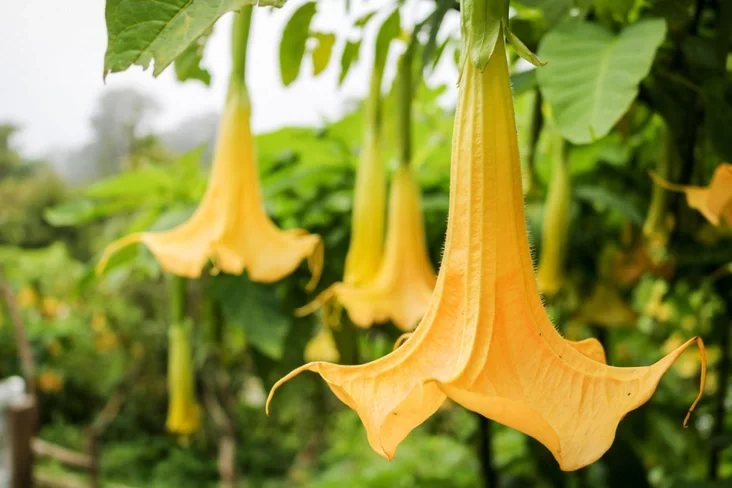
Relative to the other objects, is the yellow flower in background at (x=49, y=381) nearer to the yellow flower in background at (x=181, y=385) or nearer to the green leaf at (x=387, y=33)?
the yellow flower in background at (x=181, y=385)

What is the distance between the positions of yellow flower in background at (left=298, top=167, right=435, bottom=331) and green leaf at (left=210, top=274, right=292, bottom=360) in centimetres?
18

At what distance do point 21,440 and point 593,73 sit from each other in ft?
4.98

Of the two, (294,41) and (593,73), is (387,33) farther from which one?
(593,73)

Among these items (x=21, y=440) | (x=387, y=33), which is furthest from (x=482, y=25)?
(x=21, y=440)

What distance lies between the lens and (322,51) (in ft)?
1.81

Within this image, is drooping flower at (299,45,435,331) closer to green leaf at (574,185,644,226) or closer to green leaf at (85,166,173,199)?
green leaf at (574,185,644,226)

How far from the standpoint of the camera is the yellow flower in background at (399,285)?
1.51 ft

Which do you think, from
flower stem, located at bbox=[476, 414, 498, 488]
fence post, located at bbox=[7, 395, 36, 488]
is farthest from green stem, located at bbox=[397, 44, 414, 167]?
fence post, located at bbox=[7, 395, 36, 488]

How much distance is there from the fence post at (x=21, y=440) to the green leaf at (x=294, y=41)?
128 cm

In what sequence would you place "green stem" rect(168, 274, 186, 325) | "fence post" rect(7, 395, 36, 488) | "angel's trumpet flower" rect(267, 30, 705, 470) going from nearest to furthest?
"angel's trumpet flower" rect(267, 30, 705, 470)
"green stem" rect(168, 274, 186, 325)
"fence post" rect(7, 395, 36, 488)

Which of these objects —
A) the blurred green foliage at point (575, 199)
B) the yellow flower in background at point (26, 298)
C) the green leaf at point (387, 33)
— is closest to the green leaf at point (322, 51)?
the blurred green foliage at point (575, 199)

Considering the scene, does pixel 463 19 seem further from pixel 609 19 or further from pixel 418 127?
pixel 418 127

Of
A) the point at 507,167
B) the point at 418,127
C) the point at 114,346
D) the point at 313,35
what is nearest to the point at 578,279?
the point at 418,127

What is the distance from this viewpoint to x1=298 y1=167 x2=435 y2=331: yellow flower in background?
459 millimetres
